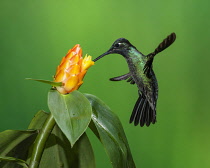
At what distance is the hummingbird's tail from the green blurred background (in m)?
0.27

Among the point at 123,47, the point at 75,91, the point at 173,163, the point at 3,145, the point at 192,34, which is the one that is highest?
the point at 192,34

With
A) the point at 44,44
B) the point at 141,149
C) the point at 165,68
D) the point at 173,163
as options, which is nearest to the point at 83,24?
the point at 44,44

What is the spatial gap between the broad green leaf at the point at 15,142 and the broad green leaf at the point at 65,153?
63 mm

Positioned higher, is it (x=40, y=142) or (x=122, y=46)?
(x=122, y=46)

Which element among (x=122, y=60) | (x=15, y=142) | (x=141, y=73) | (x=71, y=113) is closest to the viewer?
(x=71, y=113)

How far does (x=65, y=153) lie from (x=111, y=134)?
0.16m

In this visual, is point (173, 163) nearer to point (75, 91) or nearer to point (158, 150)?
point (158, 150)

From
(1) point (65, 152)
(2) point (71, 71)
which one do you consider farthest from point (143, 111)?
(2) point (71, 71)

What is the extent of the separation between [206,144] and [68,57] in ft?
2.98

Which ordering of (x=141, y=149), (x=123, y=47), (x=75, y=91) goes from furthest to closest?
1. (x=141, y=149)
2. (x=123, y=47)
3. (x=75, y=91)

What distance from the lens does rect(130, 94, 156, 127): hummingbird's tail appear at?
945mm

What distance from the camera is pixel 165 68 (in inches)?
50.1

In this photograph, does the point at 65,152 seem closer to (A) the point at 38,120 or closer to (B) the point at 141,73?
(A) the point at 38,120

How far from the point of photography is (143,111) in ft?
3.15
